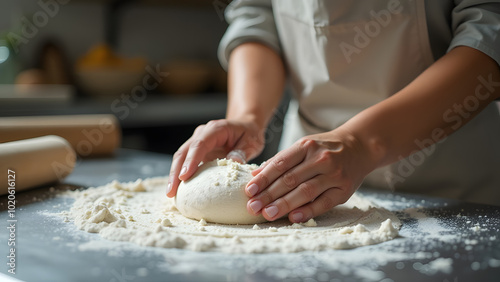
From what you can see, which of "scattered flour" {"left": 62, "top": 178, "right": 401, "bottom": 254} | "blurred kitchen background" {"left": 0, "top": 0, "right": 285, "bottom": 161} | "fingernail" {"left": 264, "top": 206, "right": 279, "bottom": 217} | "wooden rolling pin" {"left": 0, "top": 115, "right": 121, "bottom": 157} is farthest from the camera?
"blurred kitchen background" {"left": 0, "top": 0, "right": 285, "bottom": 161}

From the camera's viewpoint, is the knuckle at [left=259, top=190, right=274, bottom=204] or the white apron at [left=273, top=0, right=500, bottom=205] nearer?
the knuckle at [left=259, top=190, right=274, bottom=204]

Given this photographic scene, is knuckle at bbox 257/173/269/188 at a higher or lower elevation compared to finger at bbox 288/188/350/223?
higher

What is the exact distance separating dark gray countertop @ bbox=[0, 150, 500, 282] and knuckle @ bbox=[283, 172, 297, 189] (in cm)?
17

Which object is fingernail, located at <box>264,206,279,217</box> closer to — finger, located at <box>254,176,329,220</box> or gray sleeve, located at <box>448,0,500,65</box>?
finger, located at <box>254,176,329,220</box>

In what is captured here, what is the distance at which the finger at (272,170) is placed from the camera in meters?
0.85

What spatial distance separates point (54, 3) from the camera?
2719mm

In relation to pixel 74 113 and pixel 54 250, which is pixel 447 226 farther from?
pixel 74 113

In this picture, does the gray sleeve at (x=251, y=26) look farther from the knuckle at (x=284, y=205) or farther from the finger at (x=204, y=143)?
the knuckle at (x=284, y=205)

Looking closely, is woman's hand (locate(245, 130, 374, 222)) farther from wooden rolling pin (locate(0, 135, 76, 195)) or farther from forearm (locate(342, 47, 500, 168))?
wooden rolling pin (locate(0, 135, 76, 195))

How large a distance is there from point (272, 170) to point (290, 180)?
1.3 inches

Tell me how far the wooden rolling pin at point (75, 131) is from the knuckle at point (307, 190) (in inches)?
32.0

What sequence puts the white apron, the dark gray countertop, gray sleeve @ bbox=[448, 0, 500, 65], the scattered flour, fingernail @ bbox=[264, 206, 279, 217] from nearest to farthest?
Result: the dark gray countertop
the scattered flour
fingernail @ bbox=[264, 206, 279, 217]
gray sleeve @ bbox=[448, 0, 500, 65]
the white apron

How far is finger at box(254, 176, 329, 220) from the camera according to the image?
0.83 m

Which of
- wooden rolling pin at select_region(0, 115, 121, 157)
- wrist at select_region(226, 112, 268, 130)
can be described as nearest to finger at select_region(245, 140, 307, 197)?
wrist at select_region(226, 112, 268, 130)
